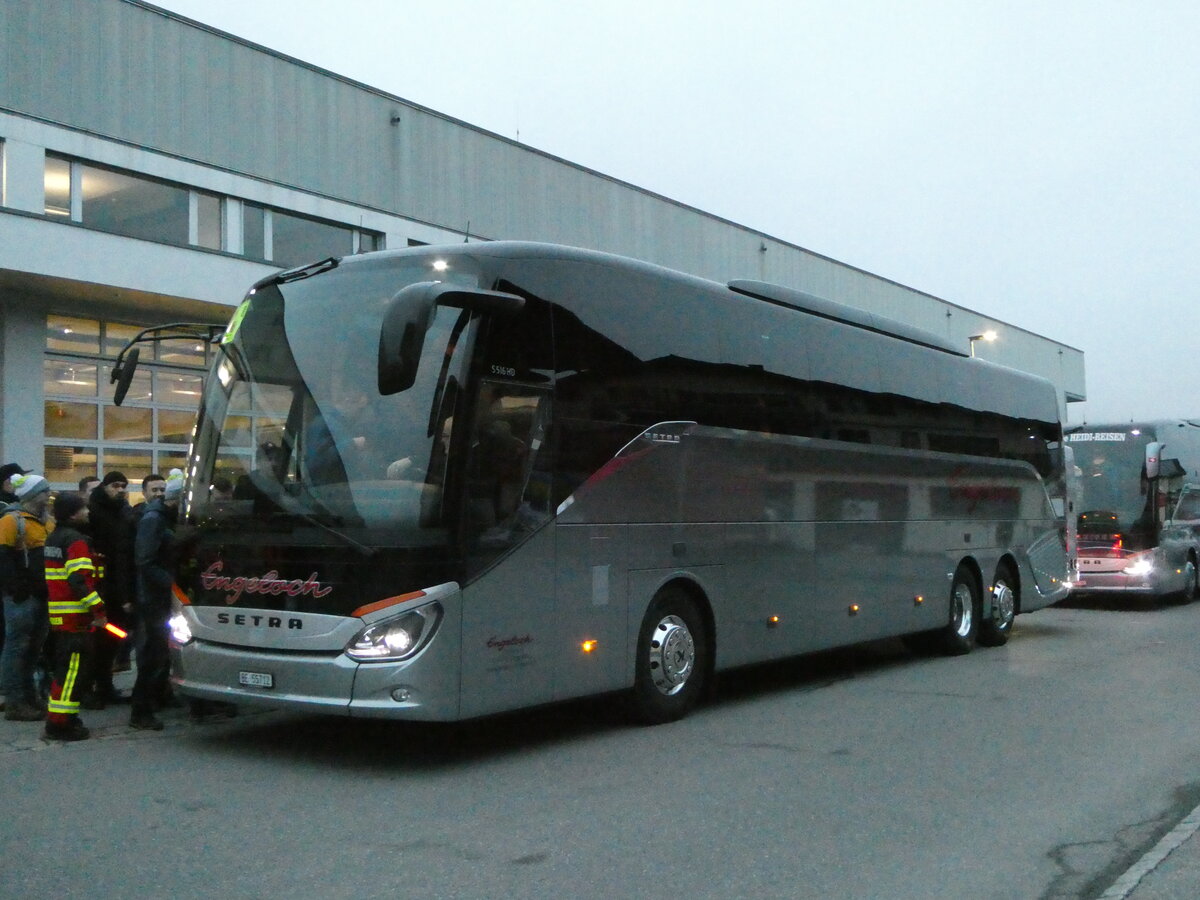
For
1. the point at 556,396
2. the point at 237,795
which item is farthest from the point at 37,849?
the point at 556,396

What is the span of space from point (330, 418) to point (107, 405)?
14774 mm

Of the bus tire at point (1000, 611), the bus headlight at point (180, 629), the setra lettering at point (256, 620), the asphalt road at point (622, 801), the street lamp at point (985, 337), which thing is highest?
the street lamp at point (985, 337)

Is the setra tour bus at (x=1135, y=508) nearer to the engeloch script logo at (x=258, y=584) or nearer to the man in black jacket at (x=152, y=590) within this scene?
the man in black jacket at (x=152, y=590)

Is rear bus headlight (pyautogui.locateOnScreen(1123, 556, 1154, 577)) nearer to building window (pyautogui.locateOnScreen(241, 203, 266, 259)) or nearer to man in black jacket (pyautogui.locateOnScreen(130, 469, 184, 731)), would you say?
building window (pyautogui.locateOnScreen(241, 203, 266, 259))

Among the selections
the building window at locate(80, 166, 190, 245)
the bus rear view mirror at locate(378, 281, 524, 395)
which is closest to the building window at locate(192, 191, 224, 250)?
the building window at locate(80, 166, 190, 245)

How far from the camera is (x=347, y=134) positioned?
24.4 meters

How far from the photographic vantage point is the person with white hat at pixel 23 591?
30.4 feet

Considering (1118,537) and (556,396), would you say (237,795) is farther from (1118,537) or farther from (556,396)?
(1118,537)

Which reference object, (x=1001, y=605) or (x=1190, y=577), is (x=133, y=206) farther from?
(x=1190, y=577)

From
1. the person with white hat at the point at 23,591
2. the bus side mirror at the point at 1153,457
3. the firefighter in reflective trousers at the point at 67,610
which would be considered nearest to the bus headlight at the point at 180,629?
the firefighter in reflective trousers at the point at 67,610

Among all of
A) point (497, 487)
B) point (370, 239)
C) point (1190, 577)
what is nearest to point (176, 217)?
point (370, 239)

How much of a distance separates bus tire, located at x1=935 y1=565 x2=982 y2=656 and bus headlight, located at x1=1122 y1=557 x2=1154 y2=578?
6602mm

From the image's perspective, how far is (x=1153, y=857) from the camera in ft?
19.0

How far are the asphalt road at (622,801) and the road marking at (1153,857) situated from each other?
3.9 inches
